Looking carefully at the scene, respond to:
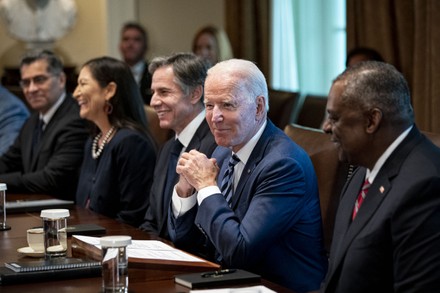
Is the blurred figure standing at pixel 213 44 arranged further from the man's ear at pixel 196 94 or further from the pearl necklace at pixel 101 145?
the man's ear at pixel 196 94

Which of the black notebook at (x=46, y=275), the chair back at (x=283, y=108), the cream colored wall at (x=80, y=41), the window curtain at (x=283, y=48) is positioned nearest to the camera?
the black notebook at (x=46, y=275)

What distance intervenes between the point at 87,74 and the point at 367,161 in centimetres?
241

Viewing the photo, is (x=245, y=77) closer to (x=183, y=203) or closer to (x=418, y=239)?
(x=183, y=203)

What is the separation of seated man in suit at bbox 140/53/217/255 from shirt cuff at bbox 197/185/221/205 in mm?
768

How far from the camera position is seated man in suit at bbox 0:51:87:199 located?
5.07 metres

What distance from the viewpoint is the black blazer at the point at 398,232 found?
7.80 ft

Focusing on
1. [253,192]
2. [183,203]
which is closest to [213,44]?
[183,203]

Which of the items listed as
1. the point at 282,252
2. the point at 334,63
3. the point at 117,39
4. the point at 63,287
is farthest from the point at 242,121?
the point at 117,39

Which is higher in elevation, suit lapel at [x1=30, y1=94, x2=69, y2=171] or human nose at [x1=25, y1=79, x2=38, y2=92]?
human nose at [x1=25, y1=79, x2=38, y2=92]

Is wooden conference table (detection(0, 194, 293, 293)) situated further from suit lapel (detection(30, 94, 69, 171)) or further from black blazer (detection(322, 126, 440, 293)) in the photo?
suit lapel (detection(30, 94, 69, 171))

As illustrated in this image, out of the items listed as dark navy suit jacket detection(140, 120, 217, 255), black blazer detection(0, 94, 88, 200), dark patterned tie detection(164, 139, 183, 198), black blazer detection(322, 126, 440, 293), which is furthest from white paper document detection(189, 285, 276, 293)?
black blazer detection(0, 94, 88, 200)

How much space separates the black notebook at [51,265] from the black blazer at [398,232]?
2.38ft

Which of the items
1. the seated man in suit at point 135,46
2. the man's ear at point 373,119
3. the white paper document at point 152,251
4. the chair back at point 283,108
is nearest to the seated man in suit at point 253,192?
the white paper document at point 152,251

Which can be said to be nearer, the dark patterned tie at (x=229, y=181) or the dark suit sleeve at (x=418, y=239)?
the dark suit sleeve at (x=418, y=239)
